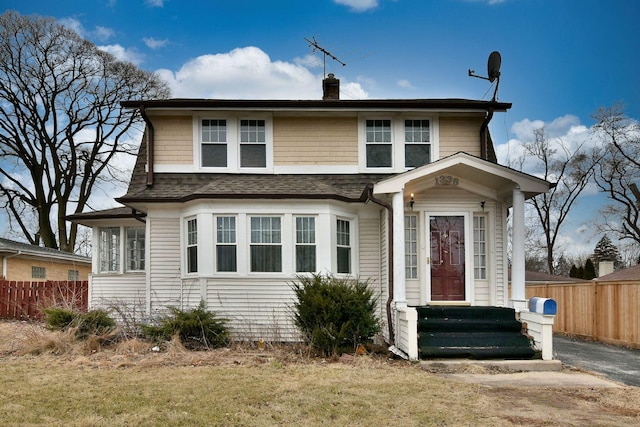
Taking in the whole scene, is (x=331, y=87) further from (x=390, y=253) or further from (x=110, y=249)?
(x=110, y=249)

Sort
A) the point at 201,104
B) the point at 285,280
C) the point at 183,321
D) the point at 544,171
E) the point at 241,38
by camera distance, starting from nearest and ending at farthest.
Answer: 1. the point at 183,321
2. the point at 285,280
3. the point at 201,104
4. the point at 241,38
5. the point at 544,171

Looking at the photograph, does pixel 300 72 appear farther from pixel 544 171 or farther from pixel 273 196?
pixel 544 171

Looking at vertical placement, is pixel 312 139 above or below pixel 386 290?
above

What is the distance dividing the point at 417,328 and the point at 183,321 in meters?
4.21

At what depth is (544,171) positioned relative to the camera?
1334 inches

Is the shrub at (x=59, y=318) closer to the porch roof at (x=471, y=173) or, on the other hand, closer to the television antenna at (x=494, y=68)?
the porch roof at (x=471, y=173)

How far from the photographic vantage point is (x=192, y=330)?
31.8 feet

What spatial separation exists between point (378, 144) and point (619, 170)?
75.8ft

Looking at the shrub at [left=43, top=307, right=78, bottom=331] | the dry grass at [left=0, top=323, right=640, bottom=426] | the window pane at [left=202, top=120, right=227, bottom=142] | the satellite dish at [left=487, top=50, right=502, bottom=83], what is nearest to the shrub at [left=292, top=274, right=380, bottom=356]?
the dry grass at [left=0, top=323, right=640, bottom=426]

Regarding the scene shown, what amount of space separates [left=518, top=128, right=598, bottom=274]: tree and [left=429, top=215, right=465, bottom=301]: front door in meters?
23.7

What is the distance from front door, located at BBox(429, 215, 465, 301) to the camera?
36.1ft

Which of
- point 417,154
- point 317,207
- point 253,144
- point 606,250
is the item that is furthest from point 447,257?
point 606,250

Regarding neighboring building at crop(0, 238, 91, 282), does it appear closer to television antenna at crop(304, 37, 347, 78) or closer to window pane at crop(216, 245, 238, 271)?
window pane at crop(216, 245, 238, 271)

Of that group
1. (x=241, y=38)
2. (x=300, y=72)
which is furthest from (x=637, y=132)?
(x=241, y=38)
